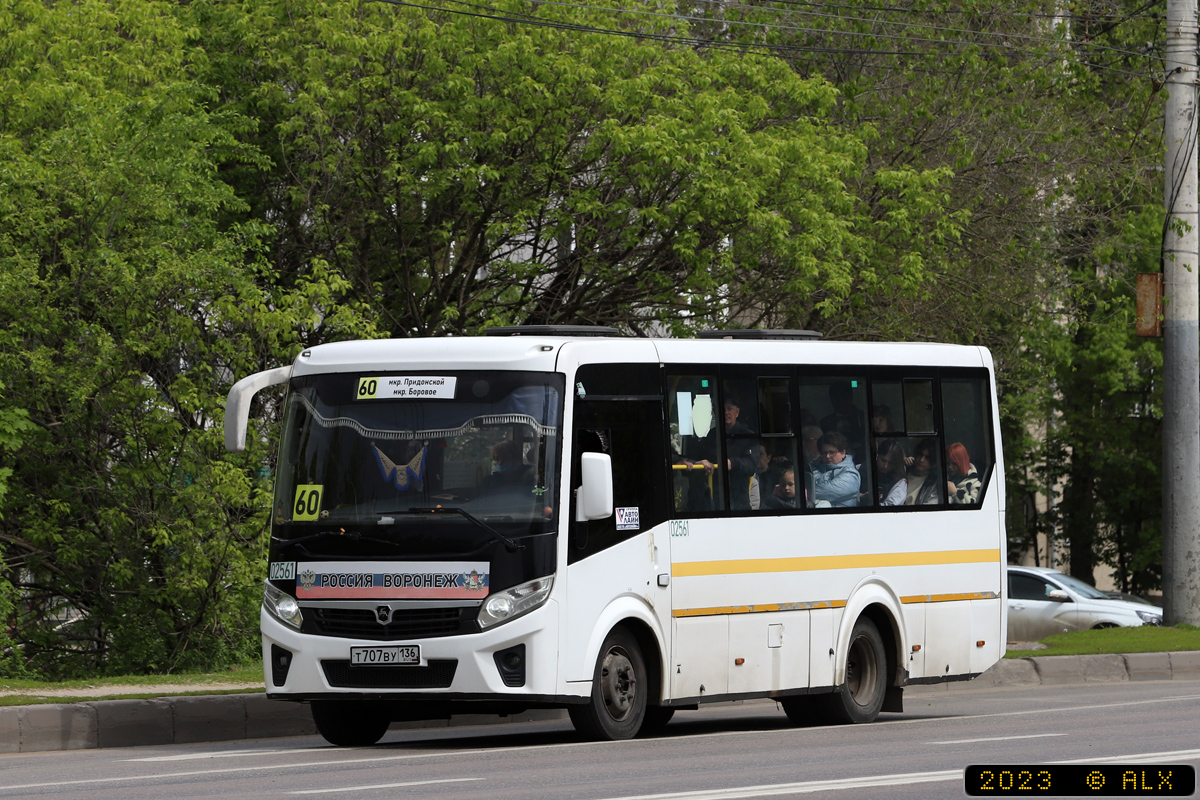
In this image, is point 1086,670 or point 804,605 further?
point 1086,670

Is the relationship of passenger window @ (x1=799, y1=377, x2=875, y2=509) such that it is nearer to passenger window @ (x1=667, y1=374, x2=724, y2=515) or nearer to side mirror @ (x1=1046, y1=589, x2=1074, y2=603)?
passenger window @ (x1=667, y1=374, x2=724, y2=515)

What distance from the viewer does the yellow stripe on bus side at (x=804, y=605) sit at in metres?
13.0

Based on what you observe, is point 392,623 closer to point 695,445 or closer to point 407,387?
point 407,387

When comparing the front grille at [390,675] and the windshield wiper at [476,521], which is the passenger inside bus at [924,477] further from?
the front grille at [390,675]

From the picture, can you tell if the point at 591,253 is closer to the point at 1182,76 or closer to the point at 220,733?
the point at 1182,76

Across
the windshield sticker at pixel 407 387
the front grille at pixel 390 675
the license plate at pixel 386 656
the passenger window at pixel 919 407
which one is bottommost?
the front grille at pixel 390 675

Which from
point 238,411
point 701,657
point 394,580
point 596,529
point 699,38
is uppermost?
point 699,38

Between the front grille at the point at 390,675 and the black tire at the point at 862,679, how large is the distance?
384 centimetres

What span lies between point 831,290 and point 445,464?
41.2 feet

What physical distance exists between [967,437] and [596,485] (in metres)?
4.71

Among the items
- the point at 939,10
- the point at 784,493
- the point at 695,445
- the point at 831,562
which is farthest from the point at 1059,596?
the point at 695,445

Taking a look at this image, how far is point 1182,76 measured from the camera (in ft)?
74.5

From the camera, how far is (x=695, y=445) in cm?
1317

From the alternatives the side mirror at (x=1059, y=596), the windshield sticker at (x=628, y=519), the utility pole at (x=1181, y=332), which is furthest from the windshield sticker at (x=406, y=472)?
the side mirror at (x=1059, y=596)
